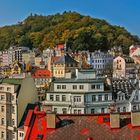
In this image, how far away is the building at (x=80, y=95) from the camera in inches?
2229

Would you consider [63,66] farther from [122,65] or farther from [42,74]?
[122,65]

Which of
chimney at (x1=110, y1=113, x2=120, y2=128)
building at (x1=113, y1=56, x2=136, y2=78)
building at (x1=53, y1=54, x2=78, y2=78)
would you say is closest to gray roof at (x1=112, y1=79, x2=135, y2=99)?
chimney at (x1=110, y1=113, x2=120, y2=128)

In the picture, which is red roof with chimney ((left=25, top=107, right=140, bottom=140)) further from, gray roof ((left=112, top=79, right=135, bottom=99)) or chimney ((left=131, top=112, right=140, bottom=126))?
gray roof ((left=112, top=79, right=135, bottom=99))

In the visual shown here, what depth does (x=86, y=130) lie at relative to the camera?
28422mm

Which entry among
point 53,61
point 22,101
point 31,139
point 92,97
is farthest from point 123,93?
point 53,61

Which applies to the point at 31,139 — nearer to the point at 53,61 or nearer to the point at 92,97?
the point at 92,97

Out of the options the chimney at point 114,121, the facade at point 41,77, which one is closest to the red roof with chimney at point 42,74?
the facade at point 41,77

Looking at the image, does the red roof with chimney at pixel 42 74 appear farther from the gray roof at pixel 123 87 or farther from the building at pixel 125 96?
the building at pixel 125 96

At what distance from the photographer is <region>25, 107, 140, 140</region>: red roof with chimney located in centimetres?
2778

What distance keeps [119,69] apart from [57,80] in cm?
9819

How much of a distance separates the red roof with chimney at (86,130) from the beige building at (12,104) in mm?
24568

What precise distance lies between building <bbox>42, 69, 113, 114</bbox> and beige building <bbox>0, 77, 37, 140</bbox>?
3643mm

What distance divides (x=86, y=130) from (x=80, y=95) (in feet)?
93.2

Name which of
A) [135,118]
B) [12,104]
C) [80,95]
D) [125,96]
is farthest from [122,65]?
[135,118]
